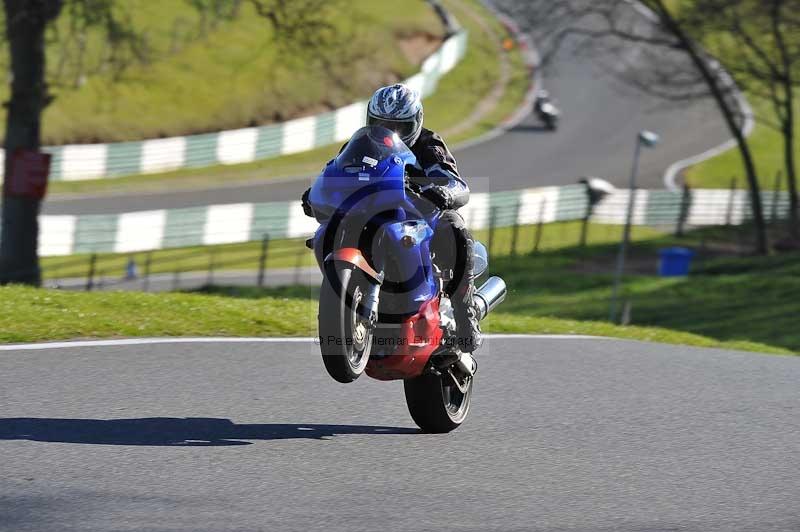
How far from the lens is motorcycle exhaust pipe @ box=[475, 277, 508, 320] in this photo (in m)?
7.71

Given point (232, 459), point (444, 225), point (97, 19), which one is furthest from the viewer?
point (97, 19)

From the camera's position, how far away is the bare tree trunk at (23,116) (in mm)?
17297

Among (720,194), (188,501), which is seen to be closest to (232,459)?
(188,501)

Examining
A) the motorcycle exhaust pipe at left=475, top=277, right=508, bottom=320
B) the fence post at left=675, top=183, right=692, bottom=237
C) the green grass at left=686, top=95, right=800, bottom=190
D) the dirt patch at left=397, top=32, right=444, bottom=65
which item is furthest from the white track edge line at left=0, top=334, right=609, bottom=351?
the dirt patch at left=397, top=32, right=444, bottom=65

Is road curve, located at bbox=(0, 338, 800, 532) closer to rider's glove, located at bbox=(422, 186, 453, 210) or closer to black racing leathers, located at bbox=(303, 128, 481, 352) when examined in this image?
black racing leathers, located at bbox=(303, 128, 481, 352)

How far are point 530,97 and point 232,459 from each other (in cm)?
4733

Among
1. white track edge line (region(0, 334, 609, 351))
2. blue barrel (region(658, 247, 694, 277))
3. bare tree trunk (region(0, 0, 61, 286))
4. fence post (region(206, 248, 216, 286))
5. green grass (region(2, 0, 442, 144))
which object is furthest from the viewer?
green grass (region(2, 0, 442, 144))

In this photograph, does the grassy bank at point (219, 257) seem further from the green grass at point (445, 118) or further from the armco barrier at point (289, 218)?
the green grass at point (445, 118)

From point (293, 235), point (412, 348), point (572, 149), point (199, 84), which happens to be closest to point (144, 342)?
point (412, 348)

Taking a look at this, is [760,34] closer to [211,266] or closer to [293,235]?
[293,235]

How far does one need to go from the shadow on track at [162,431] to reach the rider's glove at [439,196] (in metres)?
1.25

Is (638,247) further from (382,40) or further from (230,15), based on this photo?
(382,40)

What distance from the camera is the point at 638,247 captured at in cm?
3338

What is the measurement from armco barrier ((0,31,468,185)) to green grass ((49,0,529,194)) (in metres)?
0.33
